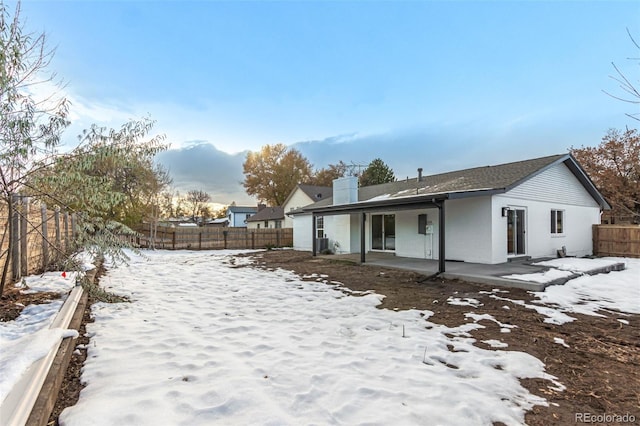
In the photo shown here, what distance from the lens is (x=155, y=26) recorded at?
7.87 metres

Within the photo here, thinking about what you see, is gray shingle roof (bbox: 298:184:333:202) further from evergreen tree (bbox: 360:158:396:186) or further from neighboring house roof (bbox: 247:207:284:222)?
evergreen tree (bbox: 360:158:396:186)

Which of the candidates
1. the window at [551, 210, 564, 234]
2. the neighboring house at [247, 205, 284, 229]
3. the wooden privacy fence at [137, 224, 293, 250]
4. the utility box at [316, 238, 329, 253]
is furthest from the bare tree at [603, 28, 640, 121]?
the neighboring house at [247, 205, 284, 229]

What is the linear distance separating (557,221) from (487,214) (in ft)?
15.4

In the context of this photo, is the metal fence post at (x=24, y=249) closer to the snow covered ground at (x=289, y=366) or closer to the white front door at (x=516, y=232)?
the snow covered ground at (x=289, y=366)

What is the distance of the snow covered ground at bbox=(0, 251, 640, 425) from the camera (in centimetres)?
227

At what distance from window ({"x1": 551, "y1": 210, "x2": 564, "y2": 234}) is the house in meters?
0.04

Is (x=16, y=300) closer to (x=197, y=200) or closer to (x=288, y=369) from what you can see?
(x=288, y=369)

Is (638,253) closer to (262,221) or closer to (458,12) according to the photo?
(458,12)

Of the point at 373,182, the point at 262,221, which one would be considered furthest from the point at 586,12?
the point at 262,221

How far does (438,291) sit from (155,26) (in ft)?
30.1

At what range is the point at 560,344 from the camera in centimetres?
383

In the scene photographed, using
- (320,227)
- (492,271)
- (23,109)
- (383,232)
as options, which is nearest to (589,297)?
(492,271)

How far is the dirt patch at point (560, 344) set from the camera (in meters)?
2.55

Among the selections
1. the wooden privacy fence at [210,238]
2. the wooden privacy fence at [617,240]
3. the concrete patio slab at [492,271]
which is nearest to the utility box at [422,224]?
the concrete patio slab at [492,271]
